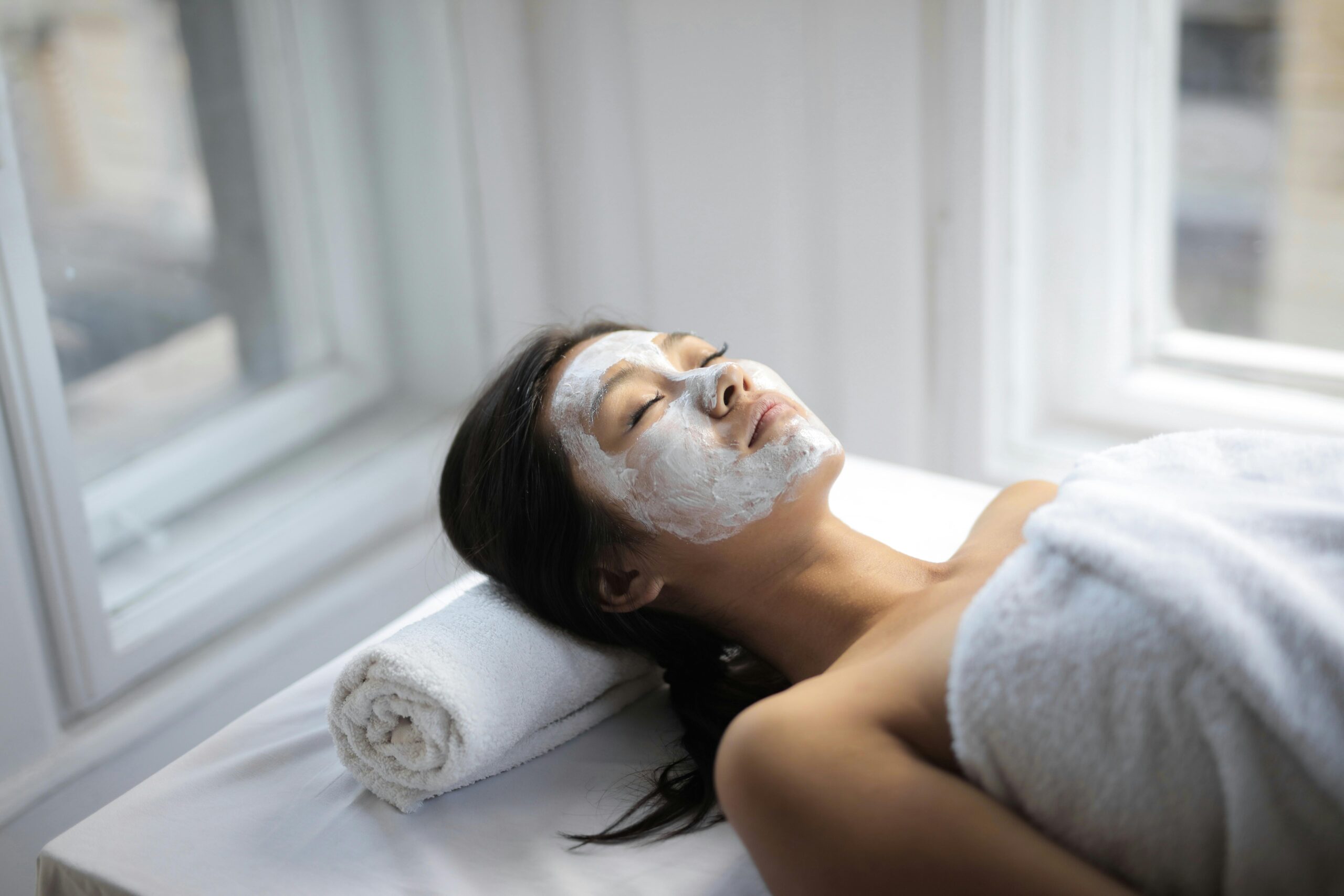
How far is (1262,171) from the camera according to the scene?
5.50 feet

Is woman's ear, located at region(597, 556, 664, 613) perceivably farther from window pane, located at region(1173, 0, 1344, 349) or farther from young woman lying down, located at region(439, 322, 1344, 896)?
window pane, located at region(1173, 0, 1344, 349)

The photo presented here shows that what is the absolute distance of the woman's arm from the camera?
78cm

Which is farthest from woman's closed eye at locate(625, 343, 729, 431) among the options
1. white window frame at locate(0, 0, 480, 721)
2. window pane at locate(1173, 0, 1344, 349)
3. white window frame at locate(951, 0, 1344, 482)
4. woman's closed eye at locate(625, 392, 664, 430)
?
window pane at locate(1173, 0, 1344, 349)

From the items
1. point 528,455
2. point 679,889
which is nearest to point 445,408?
point 528,455

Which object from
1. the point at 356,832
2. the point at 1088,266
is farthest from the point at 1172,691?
the point at 1088,266

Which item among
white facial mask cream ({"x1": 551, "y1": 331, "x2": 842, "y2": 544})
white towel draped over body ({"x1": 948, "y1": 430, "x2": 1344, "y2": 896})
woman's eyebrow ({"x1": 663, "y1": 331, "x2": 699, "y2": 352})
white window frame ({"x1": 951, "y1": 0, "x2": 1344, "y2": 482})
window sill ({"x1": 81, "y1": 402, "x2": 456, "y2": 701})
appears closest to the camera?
white towel draped over body ({"x1": 948, "y1": 430, "x2": 1344, "y2": 896})

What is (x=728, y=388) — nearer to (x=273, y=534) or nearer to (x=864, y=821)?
(x=864, y=821)

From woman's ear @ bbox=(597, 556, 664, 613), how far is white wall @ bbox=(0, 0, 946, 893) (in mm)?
634

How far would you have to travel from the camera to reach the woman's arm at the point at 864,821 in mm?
776

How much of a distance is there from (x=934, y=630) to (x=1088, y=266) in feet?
3.41

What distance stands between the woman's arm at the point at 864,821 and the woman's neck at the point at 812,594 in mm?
215

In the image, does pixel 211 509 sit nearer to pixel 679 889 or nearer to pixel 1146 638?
pixel 679 889

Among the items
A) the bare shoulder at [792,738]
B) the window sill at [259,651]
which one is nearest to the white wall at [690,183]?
the window sill at [259,651]

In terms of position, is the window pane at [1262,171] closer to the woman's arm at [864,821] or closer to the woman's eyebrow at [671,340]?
the woman's eyebrow at [671,340]
